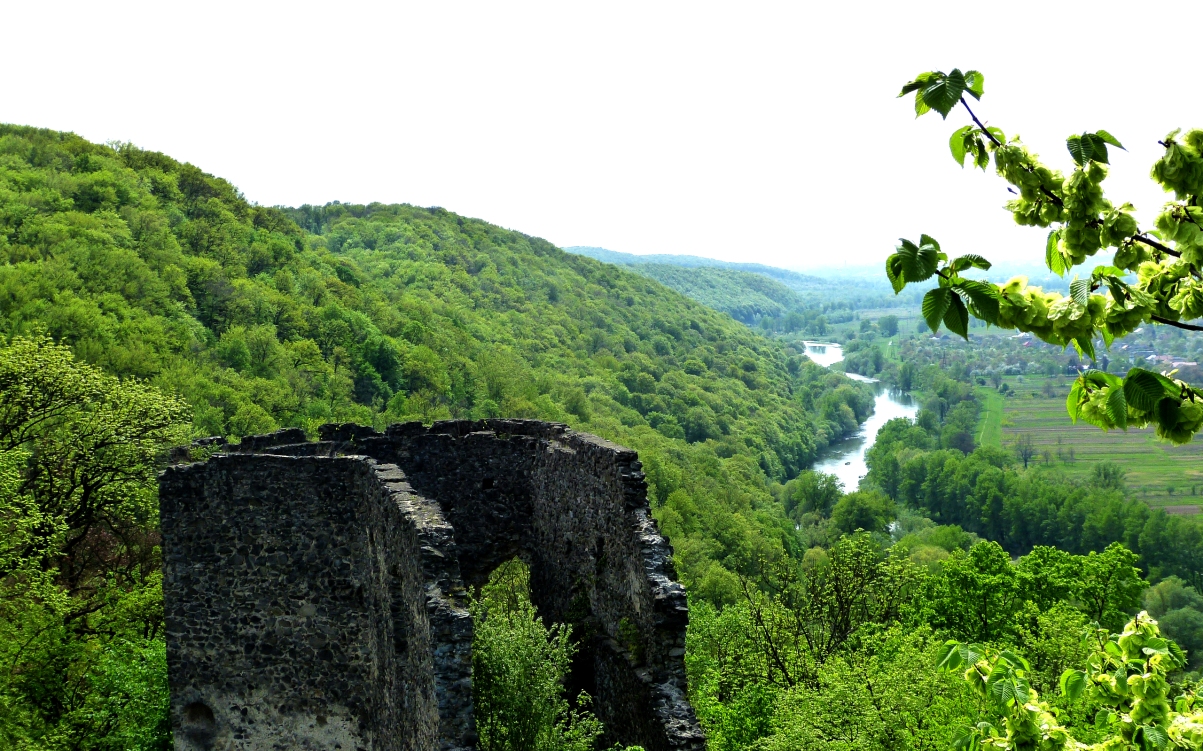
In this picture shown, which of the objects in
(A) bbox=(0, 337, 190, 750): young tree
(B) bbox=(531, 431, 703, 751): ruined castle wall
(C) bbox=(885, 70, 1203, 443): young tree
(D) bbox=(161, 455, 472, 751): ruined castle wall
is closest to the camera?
(C) bbox=(885, 70, 1203, 443): young tree

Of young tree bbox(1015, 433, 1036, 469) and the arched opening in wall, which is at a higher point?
the arched opening in wall

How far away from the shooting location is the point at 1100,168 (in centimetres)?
411

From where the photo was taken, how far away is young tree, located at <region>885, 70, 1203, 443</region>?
384 centimetres

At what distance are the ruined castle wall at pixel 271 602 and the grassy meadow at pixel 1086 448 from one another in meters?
77.6

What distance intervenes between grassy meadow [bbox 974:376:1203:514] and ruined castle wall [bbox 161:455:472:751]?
7760 centimetres

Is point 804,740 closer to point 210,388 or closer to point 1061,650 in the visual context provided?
point 1061,650

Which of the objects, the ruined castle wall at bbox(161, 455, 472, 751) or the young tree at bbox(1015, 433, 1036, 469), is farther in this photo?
the young tree at bbox(1015, 433, 1036, 469)

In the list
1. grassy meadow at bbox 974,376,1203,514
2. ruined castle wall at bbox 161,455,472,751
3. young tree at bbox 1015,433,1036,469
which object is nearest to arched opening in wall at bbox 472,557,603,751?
ruined castle wall at bbox 161,455,472,751

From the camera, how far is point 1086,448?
376 feet

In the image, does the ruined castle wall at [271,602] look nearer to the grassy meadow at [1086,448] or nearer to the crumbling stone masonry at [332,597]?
the crumbling stone masonry at [332,597]

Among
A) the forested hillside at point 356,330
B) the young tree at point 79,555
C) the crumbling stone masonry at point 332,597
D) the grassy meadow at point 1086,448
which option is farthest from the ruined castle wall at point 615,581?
the grassy meadow at point 1086,448

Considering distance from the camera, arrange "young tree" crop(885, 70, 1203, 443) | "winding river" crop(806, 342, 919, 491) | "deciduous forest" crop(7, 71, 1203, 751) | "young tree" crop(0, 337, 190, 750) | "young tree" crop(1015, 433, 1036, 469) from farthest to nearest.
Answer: "young tree" crop(1015, 433, 1036, 469)
"winding river" crop(806, 342, 919, 491)
"young tree" crop(0, 337, 190, 750)
"deciduous forest" crop(7, 71, 1203, 751)
"young tree" crop(885, 70, 1203, 443)

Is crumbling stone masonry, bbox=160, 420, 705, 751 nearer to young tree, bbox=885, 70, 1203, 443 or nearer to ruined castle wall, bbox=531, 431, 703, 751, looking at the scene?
ruined castle wall, bbox=531, 431, 703, 751

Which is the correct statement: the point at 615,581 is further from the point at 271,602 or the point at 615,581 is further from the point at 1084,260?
the point at 1084,260
